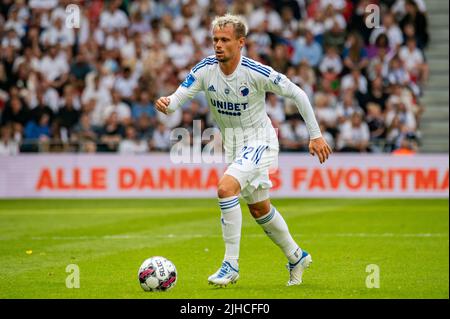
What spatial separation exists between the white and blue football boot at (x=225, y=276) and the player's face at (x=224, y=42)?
6.59 feet

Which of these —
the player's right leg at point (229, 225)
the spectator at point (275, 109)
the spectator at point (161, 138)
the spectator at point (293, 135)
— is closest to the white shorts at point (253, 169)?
the player's right leg at point (229, 225)

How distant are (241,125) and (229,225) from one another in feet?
3.46

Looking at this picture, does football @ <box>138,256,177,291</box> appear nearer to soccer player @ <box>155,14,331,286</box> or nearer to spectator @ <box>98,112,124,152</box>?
soccer player @ <box>155,14,331,286</box>

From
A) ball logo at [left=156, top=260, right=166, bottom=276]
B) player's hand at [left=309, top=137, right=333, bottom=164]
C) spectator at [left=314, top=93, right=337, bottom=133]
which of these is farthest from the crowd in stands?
ball logo at [left=156, top=260, right=166, bottom=276]

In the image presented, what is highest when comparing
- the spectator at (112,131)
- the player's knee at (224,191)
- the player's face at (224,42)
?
the player's face at (224,42)

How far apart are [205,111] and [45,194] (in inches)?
167

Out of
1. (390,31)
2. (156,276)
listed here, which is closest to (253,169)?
(156,276)

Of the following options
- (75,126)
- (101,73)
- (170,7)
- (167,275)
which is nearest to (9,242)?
(167,275)

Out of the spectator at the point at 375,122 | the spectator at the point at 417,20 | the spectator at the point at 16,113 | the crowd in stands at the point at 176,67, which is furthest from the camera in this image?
the spectator at the point at 417,20

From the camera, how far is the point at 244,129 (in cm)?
976

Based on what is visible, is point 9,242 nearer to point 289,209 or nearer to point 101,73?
point 289,209

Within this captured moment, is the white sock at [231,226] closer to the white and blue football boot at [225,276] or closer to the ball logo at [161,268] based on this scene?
the white and blue football boot at [225,276]

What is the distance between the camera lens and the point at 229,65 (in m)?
9.61

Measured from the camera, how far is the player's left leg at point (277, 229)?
379 inches
